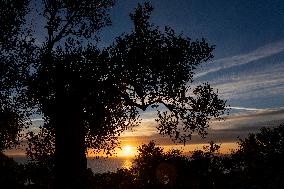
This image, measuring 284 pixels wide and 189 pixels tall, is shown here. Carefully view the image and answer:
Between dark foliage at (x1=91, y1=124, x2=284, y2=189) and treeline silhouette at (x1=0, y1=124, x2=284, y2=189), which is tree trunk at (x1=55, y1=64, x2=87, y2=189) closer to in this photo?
treeline silhouette at (x1=0, y1=124, x2=284, y2=189)

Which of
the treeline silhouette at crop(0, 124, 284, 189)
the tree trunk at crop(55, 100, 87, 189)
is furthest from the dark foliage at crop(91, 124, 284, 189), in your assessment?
the tree trunk at crop(55, 100, 87, 189)

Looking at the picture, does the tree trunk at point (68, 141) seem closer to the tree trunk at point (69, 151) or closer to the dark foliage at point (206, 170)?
the tree trunk at point (69, 151)

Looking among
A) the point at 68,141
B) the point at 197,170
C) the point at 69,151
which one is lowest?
the point at 197,170

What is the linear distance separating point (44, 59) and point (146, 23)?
21.9 ft

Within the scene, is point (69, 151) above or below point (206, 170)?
above

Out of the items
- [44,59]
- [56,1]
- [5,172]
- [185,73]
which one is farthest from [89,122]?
[5,172]

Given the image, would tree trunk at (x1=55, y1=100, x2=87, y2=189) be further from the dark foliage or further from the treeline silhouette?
the dark foliage

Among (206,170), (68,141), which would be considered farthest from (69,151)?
(206,170)

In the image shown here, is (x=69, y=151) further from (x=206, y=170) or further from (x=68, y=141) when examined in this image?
(x=206, y=170)

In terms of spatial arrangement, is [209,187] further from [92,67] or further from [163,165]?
[163,165]

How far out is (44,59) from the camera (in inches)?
936

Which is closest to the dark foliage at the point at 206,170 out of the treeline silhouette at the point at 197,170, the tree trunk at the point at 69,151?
the treeline silhouette at the point at 197,170

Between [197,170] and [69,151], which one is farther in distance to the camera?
[197,170]

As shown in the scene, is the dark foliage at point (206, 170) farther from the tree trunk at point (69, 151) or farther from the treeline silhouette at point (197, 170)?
the tree trunk at point (69, 151)
